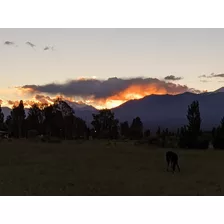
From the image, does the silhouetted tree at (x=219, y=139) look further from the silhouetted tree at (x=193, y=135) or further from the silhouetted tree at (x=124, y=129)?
the silhouetted tree at (x=124, y=129)

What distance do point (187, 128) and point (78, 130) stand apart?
146 ft

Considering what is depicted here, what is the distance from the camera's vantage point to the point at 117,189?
15.7 meters

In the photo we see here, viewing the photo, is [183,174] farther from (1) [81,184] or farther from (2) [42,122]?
(2) [42,122]

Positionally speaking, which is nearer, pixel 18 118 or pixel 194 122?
pixel 194 122

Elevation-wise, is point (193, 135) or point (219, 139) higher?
point (193, 135)

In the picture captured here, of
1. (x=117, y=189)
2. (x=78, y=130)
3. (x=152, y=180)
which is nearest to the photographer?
(x=117, y=189)

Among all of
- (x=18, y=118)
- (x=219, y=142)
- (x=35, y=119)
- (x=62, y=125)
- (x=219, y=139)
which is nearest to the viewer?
(x=219, y=139)

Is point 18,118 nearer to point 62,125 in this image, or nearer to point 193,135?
point 62,125

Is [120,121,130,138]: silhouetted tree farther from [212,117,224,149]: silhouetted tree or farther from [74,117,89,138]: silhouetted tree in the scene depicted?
[212,117,224,149]: silhouetted tree

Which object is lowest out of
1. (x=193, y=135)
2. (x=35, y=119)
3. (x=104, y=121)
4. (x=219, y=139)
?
(x=219, y=139)

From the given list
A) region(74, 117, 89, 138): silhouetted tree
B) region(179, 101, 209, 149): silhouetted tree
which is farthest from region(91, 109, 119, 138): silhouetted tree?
region(179, 101, 209, 149): silhouetted tree

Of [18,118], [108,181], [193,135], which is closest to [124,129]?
[18,118]

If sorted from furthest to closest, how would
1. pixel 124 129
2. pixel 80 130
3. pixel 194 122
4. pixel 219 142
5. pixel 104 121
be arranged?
pixel 124 129 < pixel 104 121 < pixel 80 130 < pixel 194 122 < pixel 219 142

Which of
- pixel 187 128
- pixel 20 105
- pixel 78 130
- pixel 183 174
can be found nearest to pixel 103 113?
pixel 78 130
